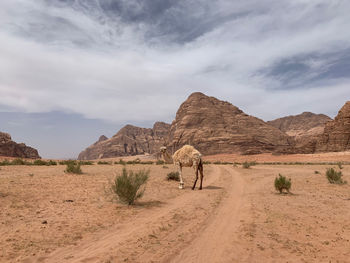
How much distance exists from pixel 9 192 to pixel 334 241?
1054cm

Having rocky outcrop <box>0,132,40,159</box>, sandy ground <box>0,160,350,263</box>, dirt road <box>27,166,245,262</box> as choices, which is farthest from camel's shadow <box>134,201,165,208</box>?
rocky outcrop <box>0,132,40,159</box>

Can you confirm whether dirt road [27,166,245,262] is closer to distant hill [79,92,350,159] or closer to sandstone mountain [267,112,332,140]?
distant hill [79,92,350,159]

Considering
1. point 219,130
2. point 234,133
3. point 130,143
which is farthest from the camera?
point 130,143

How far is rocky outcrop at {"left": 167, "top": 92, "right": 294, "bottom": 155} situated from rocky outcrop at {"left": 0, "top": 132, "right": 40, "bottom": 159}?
45.5 m

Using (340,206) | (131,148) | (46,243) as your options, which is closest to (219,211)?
(340,206)

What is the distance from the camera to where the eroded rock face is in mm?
55188

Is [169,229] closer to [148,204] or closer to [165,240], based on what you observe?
[165,240]

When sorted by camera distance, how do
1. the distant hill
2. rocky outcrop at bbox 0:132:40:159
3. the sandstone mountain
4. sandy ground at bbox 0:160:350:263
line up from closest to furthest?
1. sandy ground at bbox 0:160:350:263
2. rocky outcrop at bbox 0:132:40:159
3. the distant hill
4. the sandstone mountain

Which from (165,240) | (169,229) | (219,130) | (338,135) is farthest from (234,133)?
(165,240)

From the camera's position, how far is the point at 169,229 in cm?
587

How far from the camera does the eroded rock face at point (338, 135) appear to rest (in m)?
55.2

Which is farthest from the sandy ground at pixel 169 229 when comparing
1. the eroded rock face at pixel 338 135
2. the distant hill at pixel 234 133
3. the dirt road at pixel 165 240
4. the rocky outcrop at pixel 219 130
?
the rocky outcrop at pixel 219 130

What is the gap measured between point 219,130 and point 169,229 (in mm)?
83732

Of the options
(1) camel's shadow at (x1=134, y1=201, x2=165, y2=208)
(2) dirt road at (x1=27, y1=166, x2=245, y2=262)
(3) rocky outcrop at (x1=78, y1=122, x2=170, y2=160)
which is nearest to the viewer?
(2) dirt road at (x1=27, y1=166, x2=245, y2=262)
